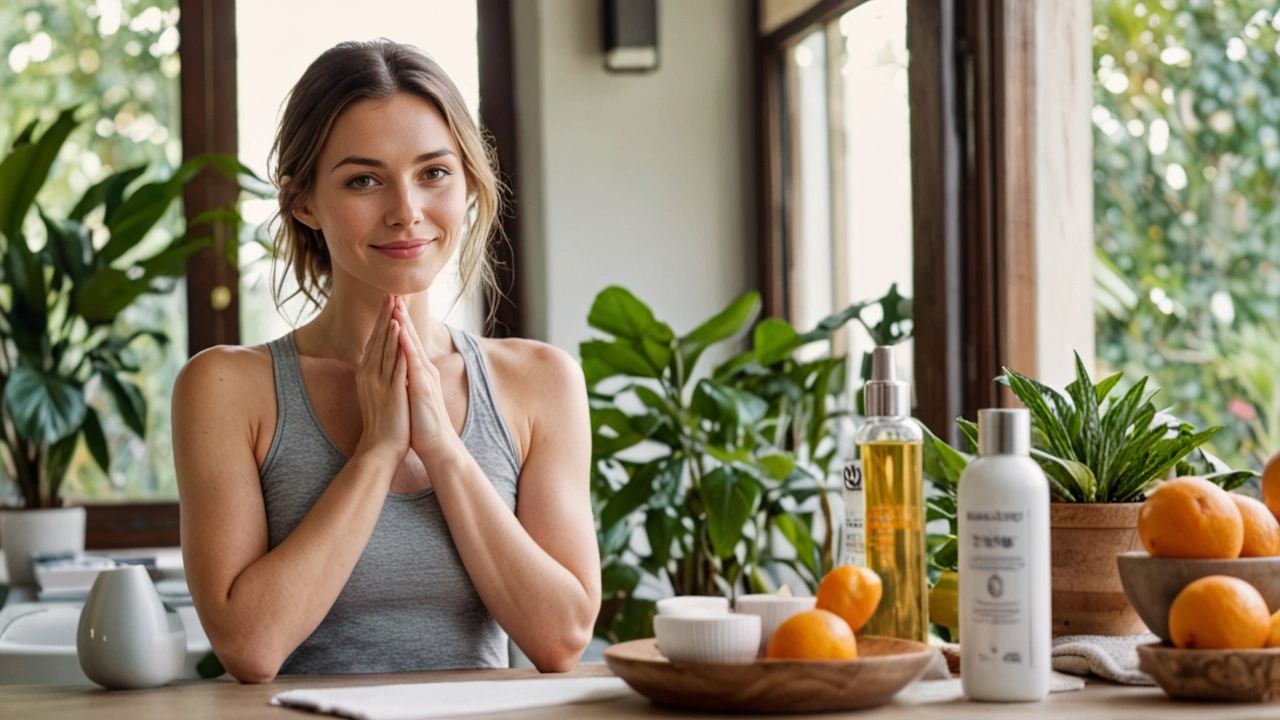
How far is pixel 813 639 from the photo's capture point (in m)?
0.97

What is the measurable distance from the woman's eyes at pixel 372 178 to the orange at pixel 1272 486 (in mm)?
922

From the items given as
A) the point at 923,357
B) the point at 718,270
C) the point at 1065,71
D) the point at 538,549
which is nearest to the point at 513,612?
the point at 538,549

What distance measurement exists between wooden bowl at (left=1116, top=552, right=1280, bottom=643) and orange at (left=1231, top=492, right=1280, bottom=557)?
0.04 ft

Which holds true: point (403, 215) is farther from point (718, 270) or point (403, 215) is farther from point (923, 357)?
point (718, 270)

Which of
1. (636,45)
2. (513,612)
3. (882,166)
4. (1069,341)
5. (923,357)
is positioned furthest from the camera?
(636,45)

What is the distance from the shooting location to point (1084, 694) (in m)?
1.05

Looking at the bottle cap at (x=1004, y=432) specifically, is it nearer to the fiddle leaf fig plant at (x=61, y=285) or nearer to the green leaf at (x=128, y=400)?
the fiddle leaf fig plant at (x=61, y=285)

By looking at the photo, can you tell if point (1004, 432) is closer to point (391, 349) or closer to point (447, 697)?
point (447, 697)

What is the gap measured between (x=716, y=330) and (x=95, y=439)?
1411mm

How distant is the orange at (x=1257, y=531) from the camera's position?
42.5 inches

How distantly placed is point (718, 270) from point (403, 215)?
2025 mm

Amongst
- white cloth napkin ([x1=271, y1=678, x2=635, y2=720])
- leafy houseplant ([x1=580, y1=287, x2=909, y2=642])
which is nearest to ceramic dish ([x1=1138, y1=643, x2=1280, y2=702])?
white cloth napkin ([x1=271, y1=678, x2=635, y2=720])

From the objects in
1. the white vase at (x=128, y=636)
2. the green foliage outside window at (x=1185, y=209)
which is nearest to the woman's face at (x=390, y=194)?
the white vase at (x=128, y=636)

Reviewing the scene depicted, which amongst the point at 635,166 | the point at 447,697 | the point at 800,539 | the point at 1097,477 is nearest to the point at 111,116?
the point at 635,166
